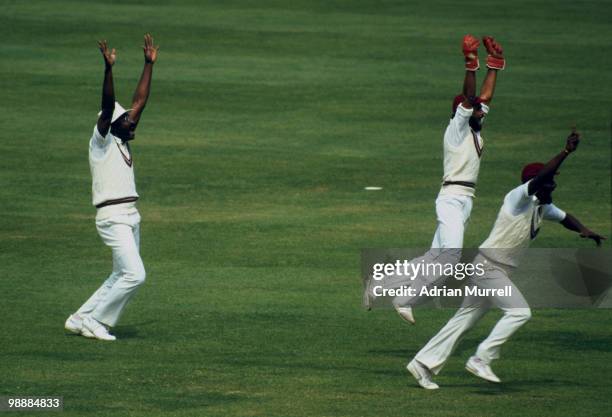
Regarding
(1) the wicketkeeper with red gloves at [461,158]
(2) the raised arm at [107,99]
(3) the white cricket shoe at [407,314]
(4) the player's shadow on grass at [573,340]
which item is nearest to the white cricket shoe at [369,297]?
(1) the wicketkeeper with red gloves at [461,158]

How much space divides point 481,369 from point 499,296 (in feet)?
2.17

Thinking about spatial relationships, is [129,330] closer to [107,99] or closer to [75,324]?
[75,324]

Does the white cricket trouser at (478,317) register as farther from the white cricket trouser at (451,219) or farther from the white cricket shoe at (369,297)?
the white cricket shoe at (369,297)

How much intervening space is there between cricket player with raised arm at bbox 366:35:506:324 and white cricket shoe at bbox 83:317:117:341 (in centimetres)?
269

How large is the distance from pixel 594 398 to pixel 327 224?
7.07 metres

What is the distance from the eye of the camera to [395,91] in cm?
2405

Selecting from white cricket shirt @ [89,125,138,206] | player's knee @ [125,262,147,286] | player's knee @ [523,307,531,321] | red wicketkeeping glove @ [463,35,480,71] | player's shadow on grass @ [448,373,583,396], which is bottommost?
player's shadow on grass @ [448,373,583,396]

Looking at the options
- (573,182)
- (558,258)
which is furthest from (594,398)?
(573,182)

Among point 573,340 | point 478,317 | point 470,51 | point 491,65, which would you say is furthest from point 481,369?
→ point 470,51

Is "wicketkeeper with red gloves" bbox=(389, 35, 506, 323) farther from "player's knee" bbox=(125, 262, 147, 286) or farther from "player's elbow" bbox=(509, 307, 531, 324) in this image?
"player's knee" bbox=(125, 262, 147, 286)

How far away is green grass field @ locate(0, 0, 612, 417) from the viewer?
11.2 meters

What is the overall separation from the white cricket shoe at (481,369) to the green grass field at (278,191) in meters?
0.10

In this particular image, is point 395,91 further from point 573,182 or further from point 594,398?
point 594,398

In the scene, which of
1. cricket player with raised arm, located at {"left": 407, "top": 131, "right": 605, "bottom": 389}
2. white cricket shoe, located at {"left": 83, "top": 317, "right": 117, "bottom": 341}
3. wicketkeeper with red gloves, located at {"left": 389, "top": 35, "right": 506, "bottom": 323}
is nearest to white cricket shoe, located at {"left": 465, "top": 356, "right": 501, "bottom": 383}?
cricket player with raised arm, located at {"left": 407, "top": 131, "right": 605, "bottom": 389}
